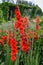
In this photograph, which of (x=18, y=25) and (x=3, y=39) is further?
(x=3, y=39)

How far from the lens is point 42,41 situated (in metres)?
3.83

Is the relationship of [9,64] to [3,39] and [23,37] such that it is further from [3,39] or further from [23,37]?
[3,39]

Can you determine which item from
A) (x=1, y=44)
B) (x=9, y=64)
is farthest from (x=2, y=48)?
(x=9, y=64)

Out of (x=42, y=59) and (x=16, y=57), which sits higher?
(x=16, y=57)

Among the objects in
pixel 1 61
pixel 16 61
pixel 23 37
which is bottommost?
pixel 1 61

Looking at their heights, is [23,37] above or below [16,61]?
above

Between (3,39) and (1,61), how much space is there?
32 centimetres

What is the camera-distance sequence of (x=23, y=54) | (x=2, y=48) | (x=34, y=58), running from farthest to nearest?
(x=2, y=48)
(x=23, y=54)
(x=34, y=58)

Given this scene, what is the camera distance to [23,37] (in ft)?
9.73

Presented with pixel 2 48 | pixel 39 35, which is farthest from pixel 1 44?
pixel 39 35

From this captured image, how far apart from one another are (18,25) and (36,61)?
407mm

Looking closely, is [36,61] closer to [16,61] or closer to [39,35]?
[16,61]

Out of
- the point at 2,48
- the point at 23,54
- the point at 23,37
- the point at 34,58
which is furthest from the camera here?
the point at 2,48

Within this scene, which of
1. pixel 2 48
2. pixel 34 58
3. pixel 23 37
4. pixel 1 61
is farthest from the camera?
pixel 2 48
